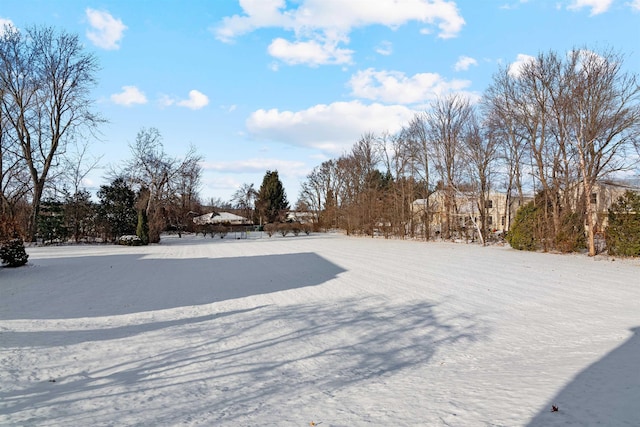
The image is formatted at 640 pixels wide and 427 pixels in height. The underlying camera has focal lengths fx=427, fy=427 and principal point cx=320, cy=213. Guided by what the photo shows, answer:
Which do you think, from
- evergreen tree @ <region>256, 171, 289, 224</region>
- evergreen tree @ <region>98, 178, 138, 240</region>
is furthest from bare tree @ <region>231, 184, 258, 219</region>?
evergreen tree @ <region>98, 178, 138, 240</region>

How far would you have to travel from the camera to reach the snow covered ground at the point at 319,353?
144 inches

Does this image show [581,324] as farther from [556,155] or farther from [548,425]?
[556,155]

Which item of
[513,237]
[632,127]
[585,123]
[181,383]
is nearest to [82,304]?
[181,383]

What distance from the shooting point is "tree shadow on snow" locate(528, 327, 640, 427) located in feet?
11.1

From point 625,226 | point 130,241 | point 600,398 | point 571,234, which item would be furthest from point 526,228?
point 130,241

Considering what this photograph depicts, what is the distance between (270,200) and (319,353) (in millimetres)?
57331

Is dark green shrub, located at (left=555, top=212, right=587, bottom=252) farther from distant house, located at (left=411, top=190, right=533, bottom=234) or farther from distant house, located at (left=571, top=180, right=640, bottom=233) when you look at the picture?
distant house, located at (left=411, top=190, right=533, bottom=234)

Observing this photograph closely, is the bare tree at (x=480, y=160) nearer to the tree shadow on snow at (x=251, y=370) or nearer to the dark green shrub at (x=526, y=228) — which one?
the dark green shrub at (x=526, y=228)

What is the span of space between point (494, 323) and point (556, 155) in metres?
21.1

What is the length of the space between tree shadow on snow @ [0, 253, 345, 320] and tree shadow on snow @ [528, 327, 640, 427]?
6676 millimetres

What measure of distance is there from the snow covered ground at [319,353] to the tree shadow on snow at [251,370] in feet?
0.08

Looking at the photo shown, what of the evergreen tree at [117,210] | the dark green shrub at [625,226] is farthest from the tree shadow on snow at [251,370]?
the evergreen tree at [117,210]

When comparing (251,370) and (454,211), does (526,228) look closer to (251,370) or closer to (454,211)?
(454,211)

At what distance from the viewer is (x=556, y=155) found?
24578mm
